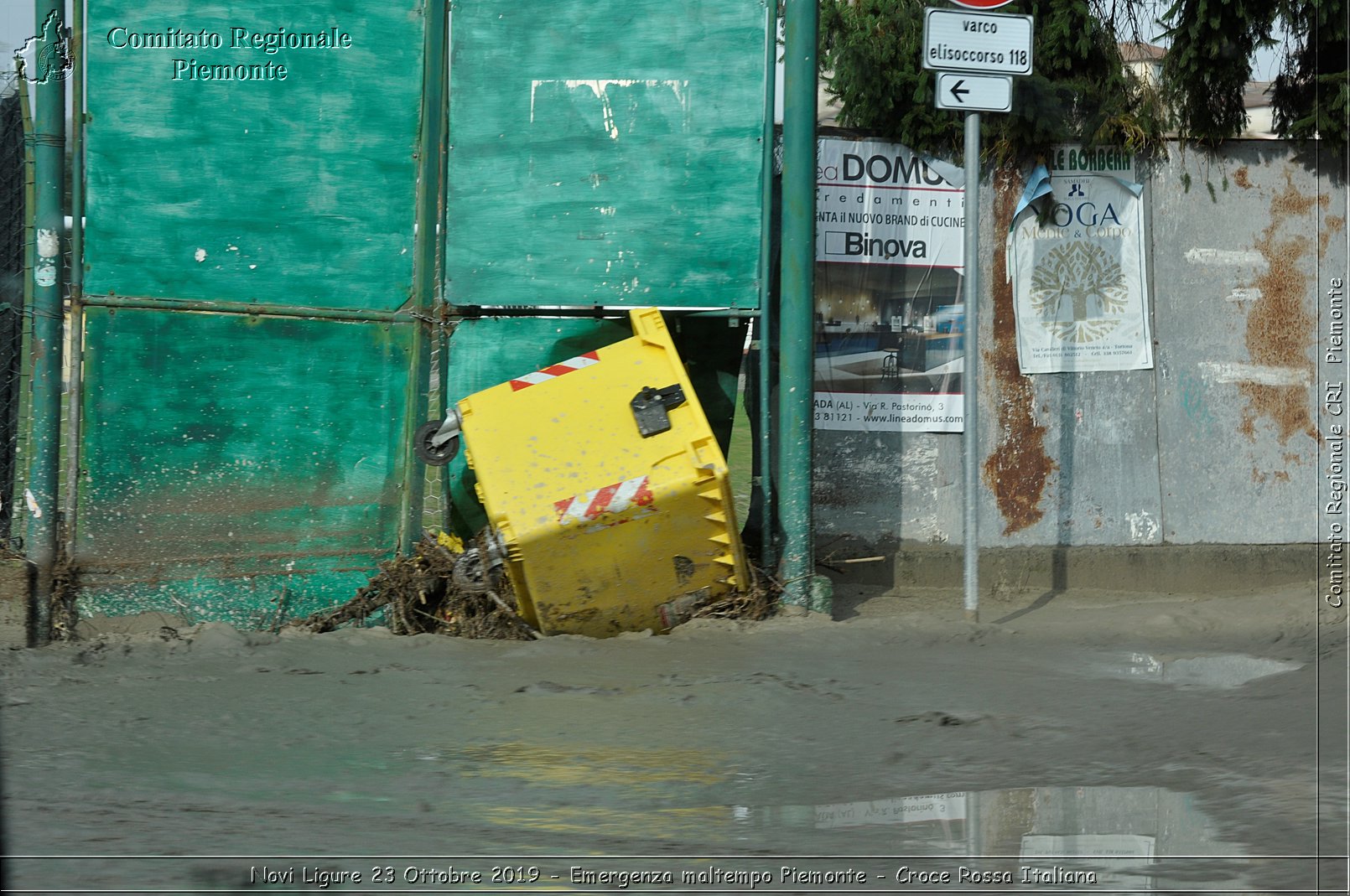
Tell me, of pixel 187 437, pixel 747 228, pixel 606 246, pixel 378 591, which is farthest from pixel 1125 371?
pixel 187 437

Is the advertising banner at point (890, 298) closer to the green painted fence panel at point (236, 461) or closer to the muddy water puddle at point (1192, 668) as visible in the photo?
the muddy water puddle at point (1192, 668)

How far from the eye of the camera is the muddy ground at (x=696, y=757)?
128 inches

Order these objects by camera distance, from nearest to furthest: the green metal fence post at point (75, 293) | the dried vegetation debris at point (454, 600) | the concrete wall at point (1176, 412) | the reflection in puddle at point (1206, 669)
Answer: the reflection in puddle at point (1206, 669) < the dried vegetation debris at point (454, 600) < the green metal fence post at point (75, 293) < the concrete wall at point (1176, 412)

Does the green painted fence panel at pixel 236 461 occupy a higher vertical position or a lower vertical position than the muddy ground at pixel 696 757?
higher

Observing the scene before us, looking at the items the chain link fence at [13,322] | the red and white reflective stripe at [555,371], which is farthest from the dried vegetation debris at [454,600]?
the chain link fence at [13,322]

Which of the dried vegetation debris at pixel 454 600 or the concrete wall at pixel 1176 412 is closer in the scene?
the dried vegetation debris at pixel 454 600

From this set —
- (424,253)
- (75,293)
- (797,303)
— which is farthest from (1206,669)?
(75,293)

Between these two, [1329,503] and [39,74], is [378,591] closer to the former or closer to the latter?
[39,74]

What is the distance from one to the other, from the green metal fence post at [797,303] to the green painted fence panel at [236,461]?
5.91ft

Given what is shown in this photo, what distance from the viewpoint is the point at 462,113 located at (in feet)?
19.7

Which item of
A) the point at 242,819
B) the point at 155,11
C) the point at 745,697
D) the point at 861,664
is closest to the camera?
the point at 242,819

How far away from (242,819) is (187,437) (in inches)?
108

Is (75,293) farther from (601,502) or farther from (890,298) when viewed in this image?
(890,298)

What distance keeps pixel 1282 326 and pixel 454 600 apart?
16.2ft
